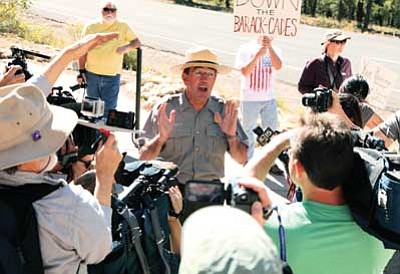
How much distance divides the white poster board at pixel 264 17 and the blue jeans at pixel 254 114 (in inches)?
26.7

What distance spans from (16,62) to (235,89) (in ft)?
23.3

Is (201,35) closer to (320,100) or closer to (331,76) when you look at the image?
(331,76)

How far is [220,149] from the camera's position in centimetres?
406

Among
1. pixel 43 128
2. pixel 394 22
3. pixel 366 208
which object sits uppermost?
pixel 43 128

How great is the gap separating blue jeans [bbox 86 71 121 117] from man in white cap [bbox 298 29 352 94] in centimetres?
217

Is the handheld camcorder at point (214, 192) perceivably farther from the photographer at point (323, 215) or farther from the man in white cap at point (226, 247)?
the man in white cap at point (226, 247)

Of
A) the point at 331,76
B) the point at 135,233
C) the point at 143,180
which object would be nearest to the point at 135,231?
the point at 135,233

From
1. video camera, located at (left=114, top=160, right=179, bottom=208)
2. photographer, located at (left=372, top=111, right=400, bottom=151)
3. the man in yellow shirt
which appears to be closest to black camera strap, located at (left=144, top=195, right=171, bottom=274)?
video camera, located at (left=114, top=160, right=179, bottom=208)

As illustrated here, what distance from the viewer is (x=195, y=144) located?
403cm

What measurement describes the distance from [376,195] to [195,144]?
1884mm

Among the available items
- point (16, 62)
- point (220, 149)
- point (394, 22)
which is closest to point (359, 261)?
point (220, 149)

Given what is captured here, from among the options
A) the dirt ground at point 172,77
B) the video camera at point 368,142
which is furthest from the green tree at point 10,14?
the video camera at point 368,142

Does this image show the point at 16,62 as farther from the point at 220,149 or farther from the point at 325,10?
the point at 325,10

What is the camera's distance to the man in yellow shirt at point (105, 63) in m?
6.89
